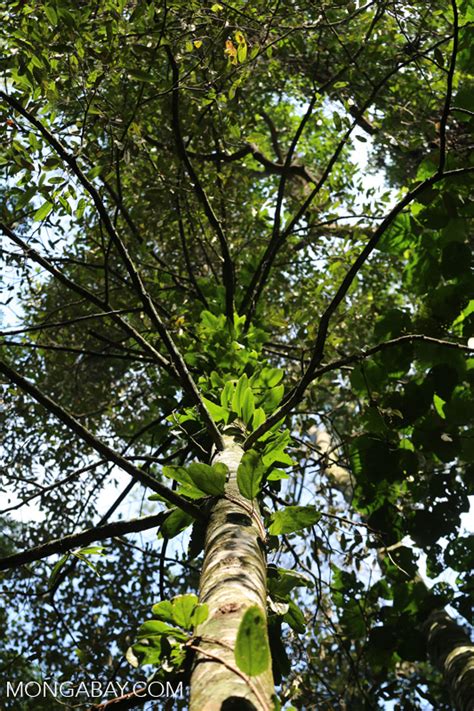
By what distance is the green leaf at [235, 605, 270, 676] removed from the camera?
3.23 ft

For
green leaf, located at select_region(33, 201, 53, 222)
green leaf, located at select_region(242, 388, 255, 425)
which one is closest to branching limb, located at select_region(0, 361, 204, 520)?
green leaf, located at select_region(242, 388, 255, 425)

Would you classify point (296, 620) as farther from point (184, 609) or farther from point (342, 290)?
point (342, 290)

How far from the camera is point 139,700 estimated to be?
1.30 metres

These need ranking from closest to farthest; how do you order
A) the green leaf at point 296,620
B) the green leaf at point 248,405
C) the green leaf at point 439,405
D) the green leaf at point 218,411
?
the green leaf at point 296,620, the green leaf at point 248,405, the green leaf at point 218,411, the green leaf at point 439,405

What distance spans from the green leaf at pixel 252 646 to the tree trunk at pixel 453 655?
80.3 inches

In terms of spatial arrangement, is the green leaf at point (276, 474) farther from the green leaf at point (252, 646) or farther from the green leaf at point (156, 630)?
the green leaf at point (252, 646)

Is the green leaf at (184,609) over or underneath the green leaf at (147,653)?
over

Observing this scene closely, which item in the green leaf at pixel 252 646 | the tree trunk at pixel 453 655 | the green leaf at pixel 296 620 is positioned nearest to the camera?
the green leaf at pixel 252 646

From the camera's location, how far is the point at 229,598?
1297 millimetres

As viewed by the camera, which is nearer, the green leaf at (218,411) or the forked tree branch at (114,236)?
the forked tree branch at (114,236)

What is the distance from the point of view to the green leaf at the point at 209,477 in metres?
1.74

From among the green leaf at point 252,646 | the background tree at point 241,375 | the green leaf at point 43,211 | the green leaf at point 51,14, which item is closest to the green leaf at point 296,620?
the background tree at point 241,375

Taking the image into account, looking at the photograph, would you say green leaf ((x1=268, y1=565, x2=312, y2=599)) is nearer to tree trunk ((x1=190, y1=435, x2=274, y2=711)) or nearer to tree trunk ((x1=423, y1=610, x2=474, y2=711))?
tree trunk ((x1=190, y1=435, x2=274, y2=711))

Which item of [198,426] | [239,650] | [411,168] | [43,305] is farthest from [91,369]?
[239,650]
